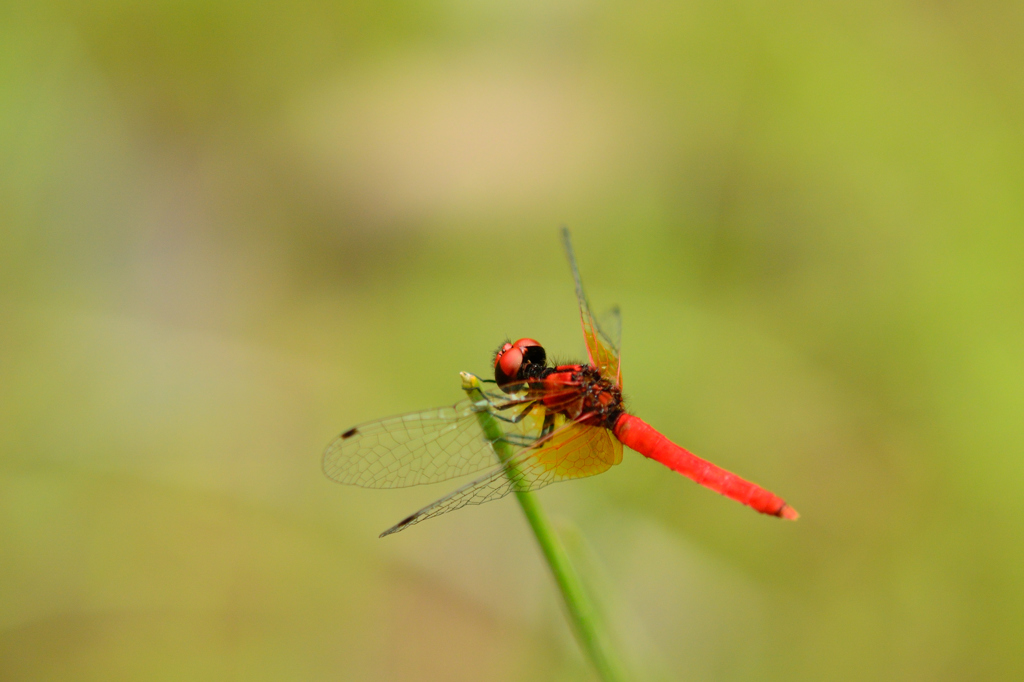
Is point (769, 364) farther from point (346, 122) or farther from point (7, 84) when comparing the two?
point (7, 84)

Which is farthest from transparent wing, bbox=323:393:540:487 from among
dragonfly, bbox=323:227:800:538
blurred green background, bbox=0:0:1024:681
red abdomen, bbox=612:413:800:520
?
blurred green background, bbox=0:0:1024:681

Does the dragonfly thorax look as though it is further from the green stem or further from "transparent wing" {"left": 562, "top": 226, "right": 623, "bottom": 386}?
the green stem

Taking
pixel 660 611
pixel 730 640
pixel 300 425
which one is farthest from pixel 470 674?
pixel 300 425

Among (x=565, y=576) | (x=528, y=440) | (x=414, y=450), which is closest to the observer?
(x=565, y=576)

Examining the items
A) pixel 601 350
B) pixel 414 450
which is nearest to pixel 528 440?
pixel 414 450

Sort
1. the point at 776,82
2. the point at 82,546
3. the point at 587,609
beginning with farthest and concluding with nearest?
the point at 776,82
the point at 82,546
the point at 587,609

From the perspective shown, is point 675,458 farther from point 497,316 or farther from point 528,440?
point 497,316
